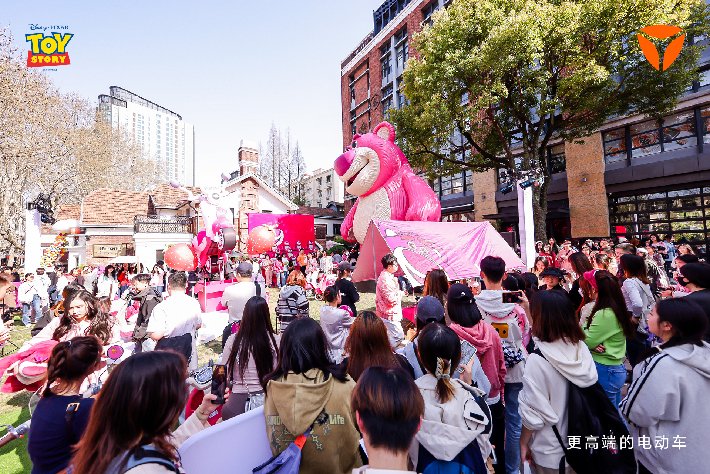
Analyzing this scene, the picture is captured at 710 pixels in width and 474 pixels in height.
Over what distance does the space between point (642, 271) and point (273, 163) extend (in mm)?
37871

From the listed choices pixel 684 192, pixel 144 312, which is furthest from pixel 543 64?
pixel 144 312

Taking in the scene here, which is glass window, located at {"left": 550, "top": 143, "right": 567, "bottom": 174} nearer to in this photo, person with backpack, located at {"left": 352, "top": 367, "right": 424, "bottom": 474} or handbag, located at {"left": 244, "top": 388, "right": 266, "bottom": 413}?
handbag, located at {"left": 244, "top": 388, "right": 266, "bottom": 413}

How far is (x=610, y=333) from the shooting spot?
2891 millimetres

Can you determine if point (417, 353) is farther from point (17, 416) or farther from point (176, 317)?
point (17, 416)

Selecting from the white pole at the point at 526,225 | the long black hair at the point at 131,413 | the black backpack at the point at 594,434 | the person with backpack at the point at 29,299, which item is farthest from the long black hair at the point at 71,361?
the person with backpack at the point at 29,299

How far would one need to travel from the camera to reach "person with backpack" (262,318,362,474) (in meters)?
1.71

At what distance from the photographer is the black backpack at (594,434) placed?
1903mm

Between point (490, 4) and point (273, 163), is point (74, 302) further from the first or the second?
point (273, 163)

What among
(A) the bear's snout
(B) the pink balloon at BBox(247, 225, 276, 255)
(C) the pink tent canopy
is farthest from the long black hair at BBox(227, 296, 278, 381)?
(B) the pink balloon at BBox(247, 225, 276, 255)

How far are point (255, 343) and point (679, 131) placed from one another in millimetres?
17152

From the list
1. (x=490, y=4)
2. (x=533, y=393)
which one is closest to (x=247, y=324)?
(x=533, y=393)

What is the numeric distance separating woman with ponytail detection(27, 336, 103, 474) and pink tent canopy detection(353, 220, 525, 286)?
5.16 m

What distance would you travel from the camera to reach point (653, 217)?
13984mm

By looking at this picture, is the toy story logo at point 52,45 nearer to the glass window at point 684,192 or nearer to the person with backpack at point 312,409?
the person with backpack at point 312,409
